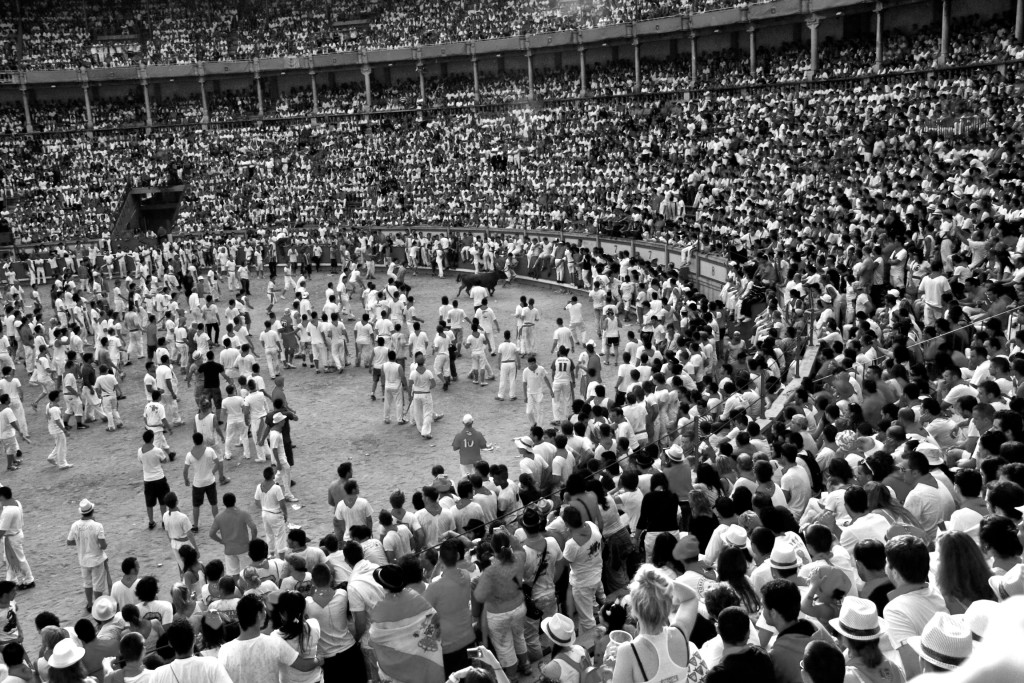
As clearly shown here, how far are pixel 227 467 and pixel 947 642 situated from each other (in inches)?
568

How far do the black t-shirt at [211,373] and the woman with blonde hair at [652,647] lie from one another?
14.4 metres

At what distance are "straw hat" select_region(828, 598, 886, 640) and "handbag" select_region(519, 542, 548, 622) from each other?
3882mm

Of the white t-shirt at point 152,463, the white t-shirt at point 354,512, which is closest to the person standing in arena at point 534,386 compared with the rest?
the white t-shirt at point 152,463

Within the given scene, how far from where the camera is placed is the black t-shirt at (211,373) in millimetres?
18281

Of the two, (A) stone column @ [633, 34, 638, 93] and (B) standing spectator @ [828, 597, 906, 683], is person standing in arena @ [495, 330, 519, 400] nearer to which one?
(B) standing spectator @ [828, 597, 906, 683]

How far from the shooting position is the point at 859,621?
188 inches

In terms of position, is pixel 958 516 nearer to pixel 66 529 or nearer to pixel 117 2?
pixel 66 529

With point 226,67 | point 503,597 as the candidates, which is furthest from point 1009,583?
point 226,67

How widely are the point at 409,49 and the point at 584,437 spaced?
43.2m

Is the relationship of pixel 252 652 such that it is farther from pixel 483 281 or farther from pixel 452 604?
pixel 483 281

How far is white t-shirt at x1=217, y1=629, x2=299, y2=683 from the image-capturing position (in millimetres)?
6441

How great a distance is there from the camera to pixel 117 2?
190ft

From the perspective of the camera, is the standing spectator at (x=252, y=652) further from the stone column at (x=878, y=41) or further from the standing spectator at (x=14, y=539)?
the stone column at (x=878, y=41)

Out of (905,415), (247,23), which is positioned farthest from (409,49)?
(905,415)
